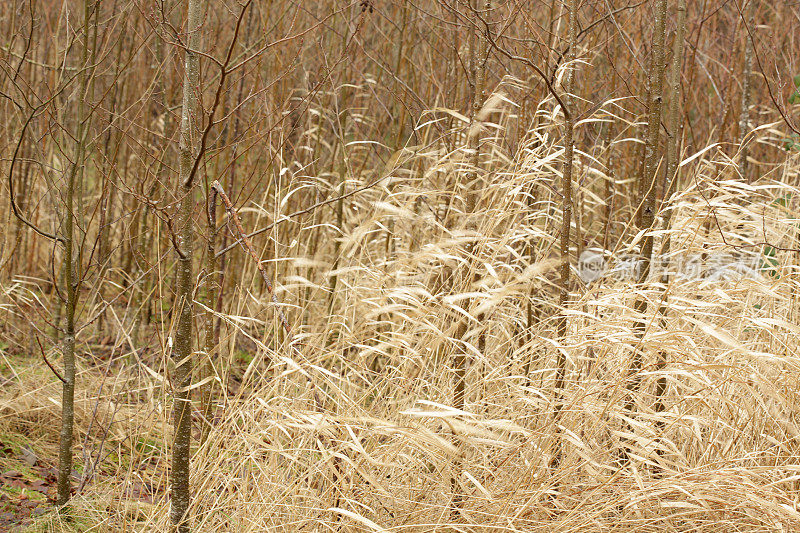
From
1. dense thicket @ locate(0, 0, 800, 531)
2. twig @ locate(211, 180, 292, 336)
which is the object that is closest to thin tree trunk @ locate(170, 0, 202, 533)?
dense thicket @ locate(0, 0, 800, 531)

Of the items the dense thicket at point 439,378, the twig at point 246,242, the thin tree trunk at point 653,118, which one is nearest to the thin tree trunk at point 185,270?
the dense thicket at point 439,378

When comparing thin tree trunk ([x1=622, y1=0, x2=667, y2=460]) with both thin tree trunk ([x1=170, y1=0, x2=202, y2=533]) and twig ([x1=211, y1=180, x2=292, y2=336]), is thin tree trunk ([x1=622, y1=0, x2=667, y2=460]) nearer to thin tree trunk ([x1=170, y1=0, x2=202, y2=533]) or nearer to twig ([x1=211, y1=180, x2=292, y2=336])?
twig ([x1=211, y1=180, x2=292, y2=336])

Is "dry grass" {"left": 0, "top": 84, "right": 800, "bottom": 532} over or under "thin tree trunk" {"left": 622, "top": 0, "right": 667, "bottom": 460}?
under

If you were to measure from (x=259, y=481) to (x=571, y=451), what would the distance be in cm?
94

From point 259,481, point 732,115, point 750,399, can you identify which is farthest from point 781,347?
point 732,115

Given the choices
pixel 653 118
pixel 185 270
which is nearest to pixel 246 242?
pixel 185 270

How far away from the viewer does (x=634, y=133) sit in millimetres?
4812

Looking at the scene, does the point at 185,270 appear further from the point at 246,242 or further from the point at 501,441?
the point at 501,441

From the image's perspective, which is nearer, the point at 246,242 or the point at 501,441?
the point at 501,441

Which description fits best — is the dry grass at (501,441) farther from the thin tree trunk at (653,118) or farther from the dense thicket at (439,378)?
the thin tree trunk at (653,118)

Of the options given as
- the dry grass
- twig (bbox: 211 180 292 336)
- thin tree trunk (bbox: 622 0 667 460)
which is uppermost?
thin tree trunk (bbox: 622 0 667 460)

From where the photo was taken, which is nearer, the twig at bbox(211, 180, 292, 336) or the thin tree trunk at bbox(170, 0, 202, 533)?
the thin tree trunk at bbox(170, 0, 202, 533)

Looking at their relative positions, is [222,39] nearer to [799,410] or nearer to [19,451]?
[19,451]

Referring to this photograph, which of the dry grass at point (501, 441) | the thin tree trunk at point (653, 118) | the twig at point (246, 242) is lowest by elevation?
the dry grass at point (501, 441)
